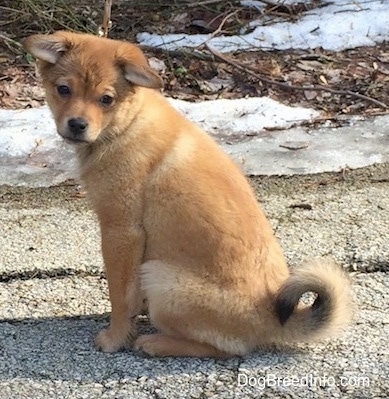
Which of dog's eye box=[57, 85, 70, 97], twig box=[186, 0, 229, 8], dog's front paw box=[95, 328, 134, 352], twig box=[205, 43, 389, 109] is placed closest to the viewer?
dog's eye box=[57, 85, 70, 97]

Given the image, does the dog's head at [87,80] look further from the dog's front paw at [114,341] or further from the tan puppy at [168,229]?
the dog's front paw at [114,341]

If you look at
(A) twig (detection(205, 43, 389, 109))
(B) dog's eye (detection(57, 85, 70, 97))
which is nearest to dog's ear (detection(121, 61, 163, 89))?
(B) dog's eye (detection(57, 85, 70, 97))

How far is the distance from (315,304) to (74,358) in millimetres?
1000

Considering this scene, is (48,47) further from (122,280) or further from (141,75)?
(122,280)

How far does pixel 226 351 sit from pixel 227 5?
4869 millimetres

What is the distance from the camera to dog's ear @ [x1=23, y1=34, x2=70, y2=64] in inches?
147

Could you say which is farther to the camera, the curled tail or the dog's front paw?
the dog's front paw

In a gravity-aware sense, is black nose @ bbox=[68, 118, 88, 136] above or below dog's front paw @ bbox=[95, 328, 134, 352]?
above

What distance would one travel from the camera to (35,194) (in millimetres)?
5398

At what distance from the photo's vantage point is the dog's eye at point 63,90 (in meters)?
3.70

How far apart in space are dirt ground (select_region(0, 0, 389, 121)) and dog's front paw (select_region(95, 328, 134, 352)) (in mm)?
2996

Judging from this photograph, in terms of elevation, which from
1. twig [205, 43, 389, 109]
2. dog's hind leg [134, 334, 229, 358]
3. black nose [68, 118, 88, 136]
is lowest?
twig [205, 43, 389, 109]

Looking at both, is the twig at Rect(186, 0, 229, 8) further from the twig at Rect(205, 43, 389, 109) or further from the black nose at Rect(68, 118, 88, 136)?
the black nose at Rect(68, 118, 88, 136)

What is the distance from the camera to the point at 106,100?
3.73 metres
